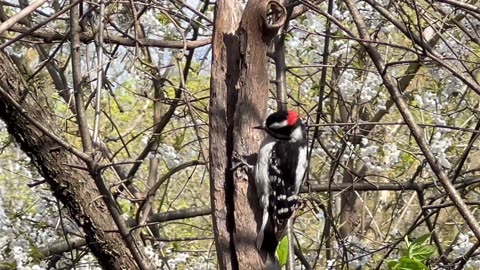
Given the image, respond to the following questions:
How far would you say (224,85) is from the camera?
8.92 feet

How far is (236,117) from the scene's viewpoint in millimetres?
2688

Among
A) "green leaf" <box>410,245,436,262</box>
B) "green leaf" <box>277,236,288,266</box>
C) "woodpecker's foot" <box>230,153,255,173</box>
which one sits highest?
"woodpecker's foot" <box>230,153,255,173</box>

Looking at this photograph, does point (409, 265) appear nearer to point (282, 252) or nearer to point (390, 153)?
point (282, 252)

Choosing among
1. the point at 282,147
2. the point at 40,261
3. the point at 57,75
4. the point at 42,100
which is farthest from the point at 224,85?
the point at 57,75

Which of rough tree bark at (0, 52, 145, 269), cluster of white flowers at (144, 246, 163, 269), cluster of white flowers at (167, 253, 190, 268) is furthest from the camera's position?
cluster of white flowers at (167, 253, 190, 268)

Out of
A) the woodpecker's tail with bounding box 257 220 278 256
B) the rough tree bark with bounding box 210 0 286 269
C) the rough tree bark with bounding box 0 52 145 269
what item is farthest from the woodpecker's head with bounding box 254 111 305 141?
the rough tree bark with bounding box 0 52 145 269

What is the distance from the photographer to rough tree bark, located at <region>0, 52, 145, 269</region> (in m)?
2.84

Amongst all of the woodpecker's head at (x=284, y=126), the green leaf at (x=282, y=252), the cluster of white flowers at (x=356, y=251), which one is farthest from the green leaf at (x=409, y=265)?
the cluster of white flowers at (x=356, y=251)

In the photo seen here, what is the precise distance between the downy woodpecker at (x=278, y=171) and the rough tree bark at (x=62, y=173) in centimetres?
60

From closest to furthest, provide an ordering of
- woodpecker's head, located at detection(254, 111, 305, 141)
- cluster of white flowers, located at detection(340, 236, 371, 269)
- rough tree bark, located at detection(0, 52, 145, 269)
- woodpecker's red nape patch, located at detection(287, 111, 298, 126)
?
rough tree bark, located at detection(0, 52, 145, 269) → woodpecker's head, located at detection(254, 111, 305, 141) → woodpecker's red nape patch, located at detection(287, 111, 298, 126) → cluster of white flowers, located at detection(340, 236, 371, 269)

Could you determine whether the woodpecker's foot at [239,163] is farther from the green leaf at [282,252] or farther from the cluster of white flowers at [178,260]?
the cluster of white flowers at [178,260]

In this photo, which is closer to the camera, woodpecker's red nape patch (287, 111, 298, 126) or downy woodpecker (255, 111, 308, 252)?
downy woodpecker (255, 111, 308, 252)

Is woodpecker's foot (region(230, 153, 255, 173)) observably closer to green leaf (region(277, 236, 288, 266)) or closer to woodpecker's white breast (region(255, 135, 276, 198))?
woodpecker's white breast (region(255, 135, 276, 198))

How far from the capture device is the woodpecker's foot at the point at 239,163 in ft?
8.73
